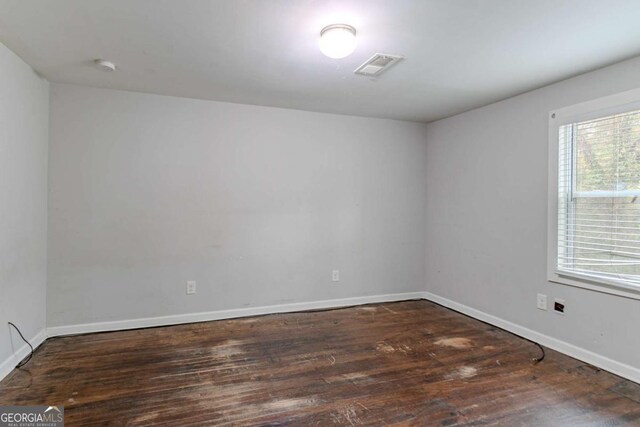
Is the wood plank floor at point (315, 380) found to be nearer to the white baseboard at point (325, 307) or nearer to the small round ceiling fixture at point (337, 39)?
the white baseboard at point (325, 307)

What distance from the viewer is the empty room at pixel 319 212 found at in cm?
205

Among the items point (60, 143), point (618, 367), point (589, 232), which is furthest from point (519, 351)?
point (60, 143)

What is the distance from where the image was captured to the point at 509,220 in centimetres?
340

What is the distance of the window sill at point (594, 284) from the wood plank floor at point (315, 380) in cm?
58

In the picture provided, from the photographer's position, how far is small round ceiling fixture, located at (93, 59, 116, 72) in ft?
8.45

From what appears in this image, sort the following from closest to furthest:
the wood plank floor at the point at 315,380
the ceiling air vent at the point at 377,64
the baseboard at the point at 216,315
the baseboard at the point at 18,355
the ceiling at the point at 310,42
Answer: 1. the ceiling at the point at 310,42
2. the wood plank floor at the point at 315,380
3. the baseboard at the point at 18,355
4. the ceiling air vent at the point at 377,64
5. the baseboard at the point at 216,315

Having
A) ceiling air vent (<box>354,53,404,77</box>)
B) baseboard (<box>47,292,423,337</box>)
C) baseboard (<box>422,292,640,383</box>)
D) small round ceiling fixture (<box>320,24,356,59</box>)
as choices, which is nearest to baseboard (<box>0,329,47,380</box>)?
baseboard (<box>47,292,423,337</box>)

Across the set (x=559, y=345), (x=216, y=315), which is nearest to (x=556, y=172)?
(x=559, y=345)

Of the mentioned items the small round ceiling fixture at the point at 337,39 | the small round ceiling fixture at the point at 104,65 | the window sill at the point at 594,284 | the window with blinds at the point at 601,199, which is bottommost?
the window sill at the point at 594,284

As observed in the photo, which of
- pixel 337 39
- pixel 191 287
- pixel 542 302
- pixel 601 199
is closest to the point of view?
pixel 337 39

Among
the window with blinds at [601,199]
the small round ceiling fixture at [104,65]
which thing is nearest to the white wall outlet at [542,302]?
the window with blinds at [601,199]

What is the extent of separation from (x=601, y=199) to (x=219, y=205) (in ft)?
10.9

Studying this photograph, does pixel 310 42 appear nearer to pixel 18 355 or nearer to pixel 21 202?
pixel 21 202

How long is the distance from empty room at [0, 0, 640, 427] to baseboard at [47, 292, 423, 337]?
2 centimetres
